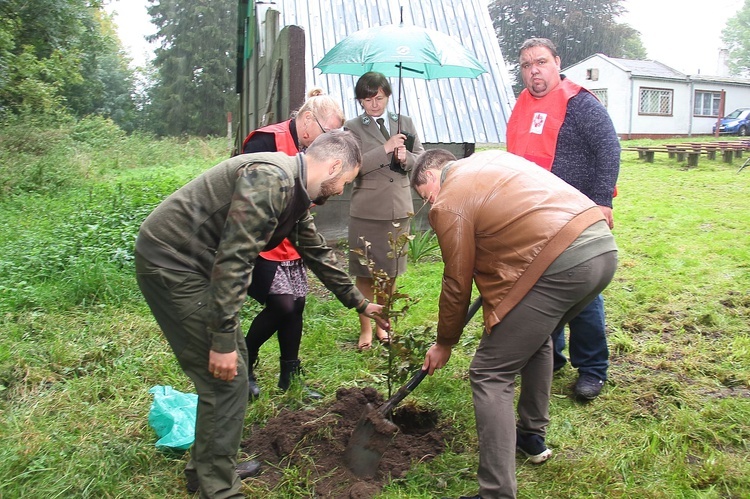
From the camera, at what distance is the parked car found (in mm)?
30312

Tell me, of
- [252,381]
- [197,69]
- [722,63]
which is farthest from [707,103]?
[252,381]

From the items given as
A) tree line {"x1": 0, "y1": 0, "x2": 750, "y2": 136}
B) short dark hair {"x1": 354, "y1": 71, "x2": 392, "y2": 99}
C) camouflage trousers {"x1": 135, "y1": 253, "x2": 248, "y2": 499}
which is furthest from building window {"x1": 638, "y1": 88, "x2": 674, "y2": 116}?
camouflage trousers {"x1": 135, "y1": 253, "x2": 248, "y2": 499}

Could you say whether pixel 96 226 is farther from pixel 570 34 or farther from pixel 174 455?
pixel 570 34

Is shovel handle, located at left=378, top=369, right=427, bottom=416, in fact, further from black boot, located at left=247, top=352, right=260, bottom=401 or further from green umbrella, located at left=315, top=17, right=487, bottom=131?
green umbrella, located at left=315, top=17, right=487, bottom=131

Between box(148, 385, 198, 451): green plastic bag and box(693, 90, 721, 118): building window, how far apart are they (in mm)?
35066

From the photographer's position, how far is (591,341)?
146 inches

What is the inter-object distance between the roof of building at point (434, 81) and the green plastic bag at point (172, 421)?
4689 millimetres

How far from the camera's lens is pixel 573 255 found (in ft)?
8.08

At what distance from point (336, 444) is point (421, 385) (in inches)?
32.5

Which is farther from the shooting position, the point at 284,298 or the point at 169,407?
the point at 284,298

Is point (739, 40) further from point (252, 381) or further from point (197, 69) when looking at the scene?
point (252, 381)

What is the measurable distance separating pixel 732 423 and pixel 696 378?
55cm

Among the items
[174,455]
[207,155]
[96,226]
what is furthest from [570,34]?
[174,455]

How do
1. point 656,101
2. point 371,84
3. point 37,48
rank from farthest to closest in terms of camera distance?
1. point 656,101
2. point 37,48
3. point 371,84
